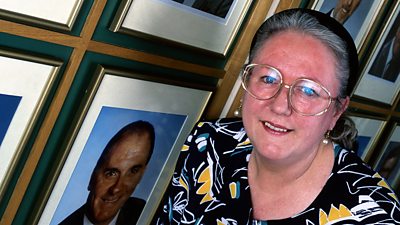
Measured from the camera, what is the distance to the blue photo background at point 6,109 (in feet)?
3.66

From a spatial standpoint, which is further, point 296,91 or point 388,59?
point 388,59

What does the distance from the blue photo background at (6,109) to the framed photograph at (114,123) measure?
17 cm

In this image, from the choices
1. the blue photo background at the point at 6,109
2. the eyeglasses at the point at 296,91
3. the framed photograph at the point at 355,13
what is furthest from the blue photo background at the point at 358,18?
the blue photo background at the point at 6,109

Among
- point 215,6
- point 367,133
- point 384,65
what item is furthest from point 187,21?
point 367,133

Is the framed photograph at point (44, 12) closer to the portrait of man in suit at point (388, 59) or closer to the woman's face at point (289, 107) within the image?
the woman's face at point (289, 107)

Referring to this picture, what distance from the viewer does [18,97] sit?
44.8 inches

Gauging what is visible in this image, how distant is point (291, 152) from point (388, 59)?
1366 millimetres

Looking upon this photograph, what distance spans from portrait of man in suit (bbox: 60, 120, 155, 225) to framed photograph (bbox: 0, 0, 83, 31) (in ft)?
1.22

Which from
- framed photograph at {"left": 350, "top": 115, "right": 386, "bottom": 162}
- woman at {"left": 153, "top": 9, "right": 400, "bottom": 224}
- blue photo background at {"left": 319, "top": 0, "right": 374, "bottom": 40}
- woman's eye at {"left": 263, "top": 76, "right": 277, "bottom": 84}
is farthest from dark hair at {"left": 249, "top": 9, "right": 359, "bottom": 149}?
framed photograph at {"left": 350, "top": 115, "right": 386, "bottom": 162}

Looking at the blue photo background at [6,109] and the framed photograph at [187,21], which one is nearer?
the blue photo background at [6,109]

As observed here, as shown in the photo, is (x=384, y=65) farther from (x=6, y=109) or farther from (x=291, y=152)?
(x=6, y=109)

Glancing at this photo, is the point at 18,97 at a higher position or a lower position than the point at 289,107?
lower

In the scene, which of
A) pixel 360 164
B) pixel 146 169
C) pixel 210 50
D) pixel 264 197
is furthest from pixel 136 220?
Answer: pixel 360 164

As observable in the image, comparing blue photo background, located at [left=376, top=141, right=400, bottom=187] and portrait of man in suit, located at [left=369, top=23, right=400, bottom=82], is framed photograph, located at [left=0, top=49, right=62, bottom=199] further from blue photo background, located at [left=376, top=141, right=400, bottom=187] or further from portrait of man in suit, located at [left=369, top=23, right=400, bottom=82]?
blue photo background, located at [left=376, top=141, right=400, bottom=187]
